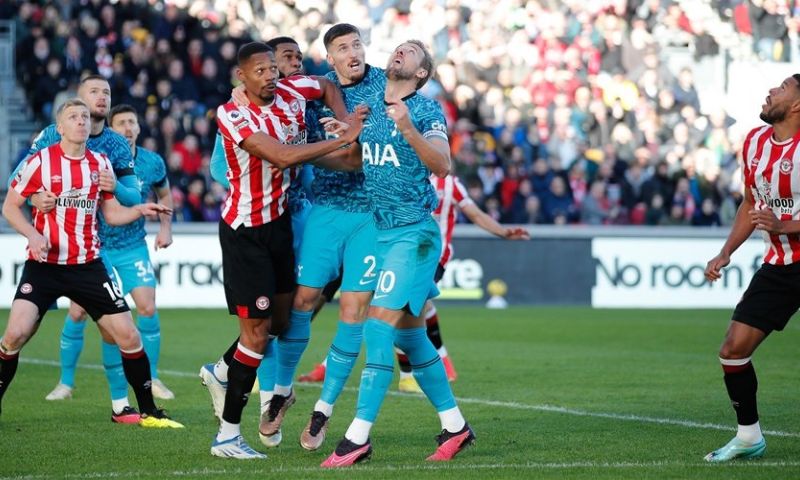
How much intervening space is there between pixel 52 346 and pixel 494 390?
6.13 metres

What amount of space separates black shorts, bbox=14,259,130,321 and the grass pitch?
2.73 ft

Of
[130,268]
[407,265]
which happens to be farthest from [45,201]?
[407,265]

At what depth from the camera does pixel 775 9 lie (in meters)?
26.9

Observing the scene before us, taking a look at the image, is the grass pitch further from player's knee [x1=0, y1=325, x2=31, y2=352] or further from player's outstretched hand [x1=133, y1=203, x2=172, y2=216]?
player's outstretched hand [x1=133, y1=203, x2=172, y2=216]

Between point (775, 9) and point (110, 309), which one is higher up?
point (775, 9)

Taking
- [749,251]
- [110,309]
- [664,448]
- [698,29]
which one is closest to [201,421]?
[110,309]

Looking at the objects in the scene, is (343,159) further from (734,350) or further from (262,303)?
(734,350)

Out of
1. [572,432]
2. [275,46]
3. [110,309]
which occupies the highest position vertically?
[275,46]

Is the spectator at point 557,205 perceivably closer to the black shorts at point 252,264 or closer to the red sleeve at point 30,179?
the red sleeve at point 30,179

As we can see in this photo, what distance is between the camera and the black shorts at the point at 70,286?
8531 millimetres

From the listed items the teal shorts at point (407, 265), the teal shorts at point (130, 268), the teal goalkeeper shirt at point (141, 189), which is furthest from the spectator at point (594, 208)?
the teal shorts at point (407, 265)

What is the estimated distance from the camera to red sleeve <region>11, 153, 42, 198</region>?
860cm

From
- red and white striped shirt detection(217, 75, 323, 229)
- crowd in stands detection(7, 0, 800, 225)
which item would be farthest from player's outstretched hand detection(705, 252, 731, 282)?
crowd in stands detection(7, 0, 800, 225)

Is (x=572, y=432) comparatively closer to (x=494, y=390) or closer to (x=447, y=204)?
(x=494, y=390)
